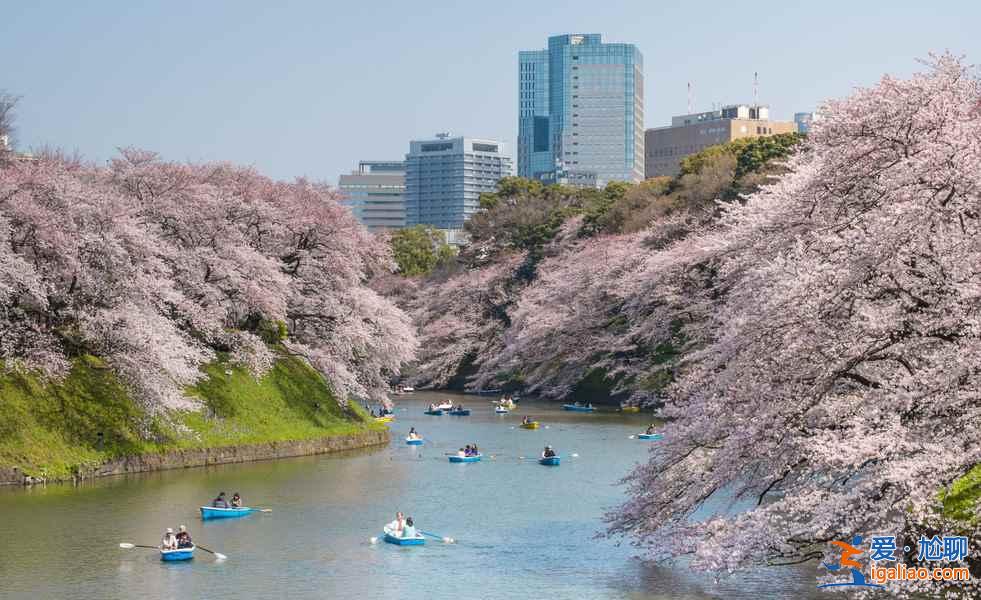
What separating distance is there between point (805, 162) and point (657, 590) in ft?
43.1

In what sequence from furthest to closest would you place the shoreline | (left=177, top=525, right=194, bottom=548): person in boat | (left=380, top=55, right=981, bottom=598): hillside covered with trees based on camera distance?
1. the shoreline
2. (left=177, top=525, right=194, bottom=548): person in boat
3. (left=380, top=55, right=981, bottom=598): hillside covered with trees

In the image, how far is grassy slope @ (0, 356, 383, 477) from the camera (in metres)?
42.0

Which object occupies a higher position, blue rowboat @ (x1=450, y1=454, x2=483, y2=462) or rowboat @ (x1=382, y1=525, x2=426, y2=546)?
blue rowboat @ (x1=450, y1=454, x2=483, y2=462)

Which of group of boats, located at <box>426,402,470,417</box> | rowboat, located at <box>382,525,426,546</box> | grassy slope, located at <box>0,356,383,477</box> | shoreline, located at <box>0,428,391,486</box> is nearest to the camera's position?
rowboat, located at <box>382,525,426,546</box>

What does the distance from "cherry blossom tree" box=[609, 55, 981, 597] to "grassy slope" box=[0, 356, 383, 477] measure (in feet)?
73.0

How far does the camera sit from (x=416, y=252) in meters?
131

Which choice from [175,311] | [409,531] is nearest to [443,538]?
[409,531]

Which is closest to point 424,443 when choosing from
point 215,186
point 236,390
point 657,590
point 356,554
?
point 236,390

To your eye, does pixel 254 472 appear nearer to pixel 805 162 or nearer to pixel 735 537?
pixel 805 162

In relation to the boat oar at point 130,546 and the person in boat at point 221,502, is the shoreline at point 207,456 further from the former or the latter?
the boat oar at point 130,546

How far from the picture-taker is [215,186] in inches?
2356

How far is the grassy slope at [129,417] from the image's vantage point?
1652 inches

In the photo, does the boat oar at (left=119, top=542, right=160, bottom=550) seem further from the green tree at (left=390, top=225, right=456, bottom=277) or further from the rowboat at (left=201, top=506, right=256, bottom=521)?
the green tree at (left=390, top=225, right=456, bottom=277)

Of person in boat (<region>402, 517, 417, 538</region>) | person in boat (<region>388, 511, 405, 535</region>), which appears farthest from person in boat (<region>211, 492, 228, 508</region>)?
person in boat (<region>402, 517, 417, 538</region>)
